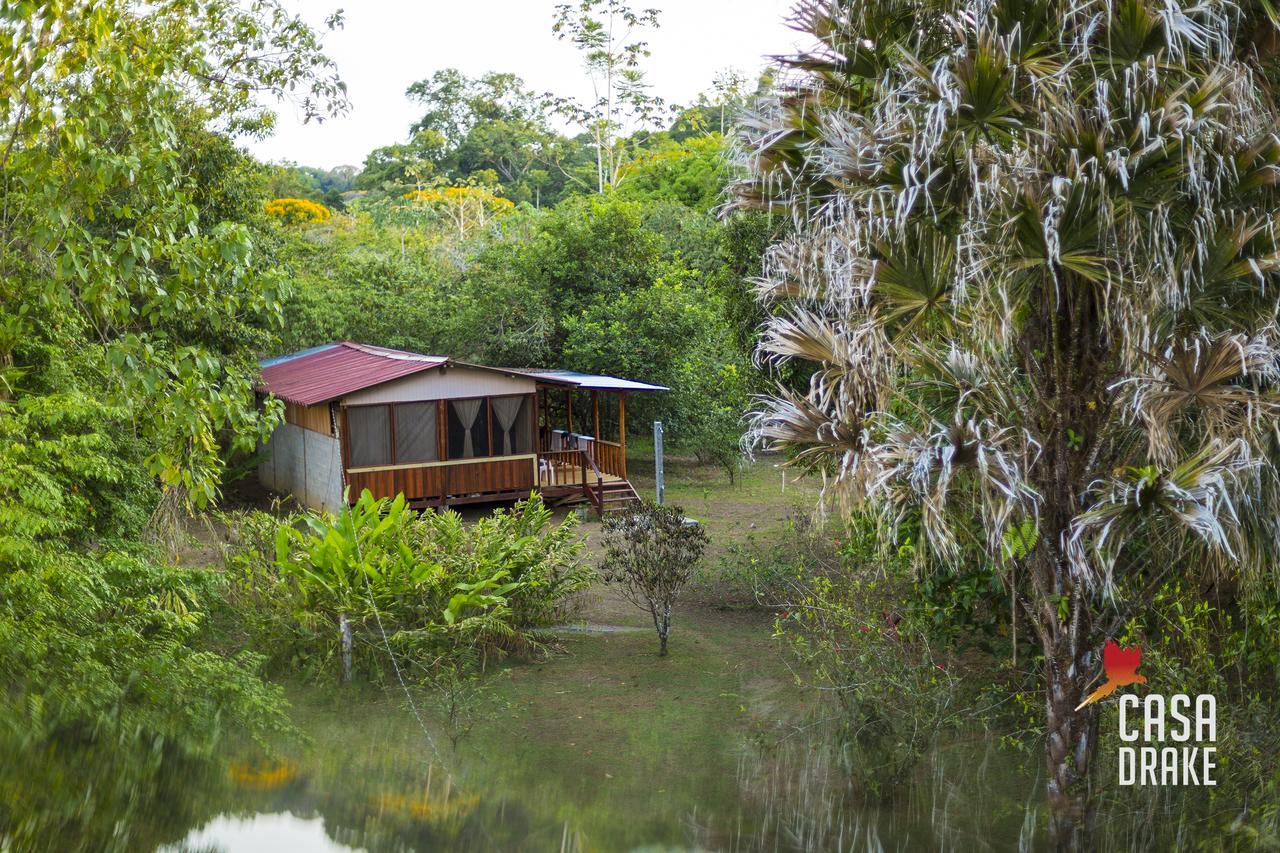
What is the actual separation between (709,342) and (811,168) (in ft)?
52.9

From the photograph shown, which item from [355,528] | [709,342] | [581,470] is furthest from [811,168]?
[709,342]

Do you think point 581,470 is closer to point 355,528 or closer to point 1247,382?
point 355,528

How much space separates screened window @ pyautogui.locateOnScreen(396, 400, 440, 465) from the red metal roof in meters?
0.65

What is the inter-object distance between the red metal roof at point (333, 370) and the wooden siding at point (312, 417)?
0.88 ft

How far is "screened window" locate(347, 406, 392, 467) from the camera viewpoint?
17.8 metres

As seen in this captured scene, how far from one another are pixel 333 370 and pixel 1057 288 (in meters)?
15.9

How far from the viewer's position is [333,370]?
19.4 m

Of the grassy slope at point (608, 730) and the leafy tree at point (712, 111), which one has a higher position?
the leafy tree at point (712, 111)

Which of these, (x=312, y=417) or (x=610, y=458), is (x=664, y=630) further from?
(x=312, y=417)

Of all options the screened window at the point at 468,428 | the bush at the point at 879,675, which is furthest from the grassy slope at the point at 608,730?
the screened window at the point at 468,428

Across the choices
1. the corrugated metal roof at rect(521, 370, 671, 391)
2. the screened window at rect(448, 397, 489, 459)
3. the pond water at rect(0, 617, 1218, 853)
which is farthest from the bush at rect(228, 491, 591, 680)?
the corrugated metal roof at rect(521, 370, 671, 391)

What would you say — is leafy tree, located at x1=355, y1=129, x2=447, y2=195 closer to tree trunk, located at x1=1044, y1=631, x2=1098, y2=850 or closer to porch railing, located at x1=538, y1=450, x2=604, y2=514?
porch railing, located at x1=538, y1=450, x2=604, y2=514

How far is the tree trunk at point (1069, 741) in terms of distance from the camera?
584cm

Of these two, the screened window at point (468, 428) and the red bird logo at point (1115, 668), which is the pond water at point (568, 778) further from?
the screened window at point (468, 428)
